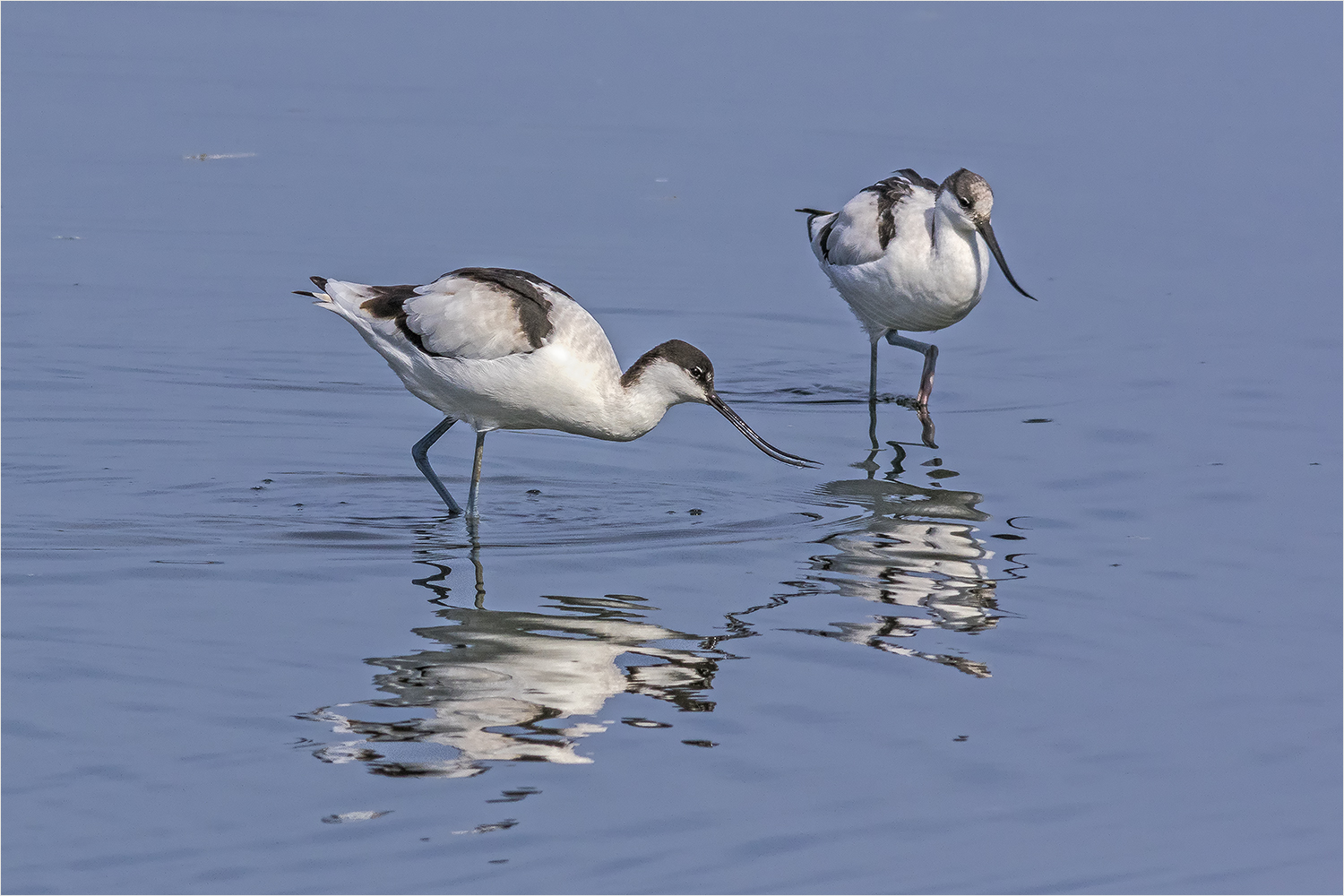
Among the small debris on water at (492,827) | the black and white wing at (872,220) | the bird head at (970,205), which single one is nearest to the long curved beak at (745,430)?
the bird head at (970,205)

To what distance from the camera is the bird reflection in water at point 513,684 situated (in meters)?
5.95

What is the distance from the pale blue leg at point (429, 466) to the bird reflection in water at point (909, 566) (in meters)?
1.82

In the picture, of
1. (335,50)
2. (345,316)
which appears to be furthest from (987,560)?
(335,50)

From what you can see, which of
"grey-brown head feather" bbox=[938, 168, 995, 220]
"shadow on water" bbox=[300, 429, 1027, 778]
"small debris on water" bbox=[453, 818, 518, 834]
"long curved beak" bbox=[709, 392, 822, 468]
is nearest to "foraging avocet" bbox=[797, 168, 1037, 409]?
"grey-brown head feather" bbox=[938, 168, 995, 220]

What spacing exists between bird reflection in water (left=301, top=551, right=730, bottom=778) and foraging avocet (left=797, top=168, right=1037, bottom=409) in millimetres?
4406

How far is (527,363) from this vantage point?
8438mm

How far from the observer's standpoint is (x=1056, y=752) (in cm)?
627

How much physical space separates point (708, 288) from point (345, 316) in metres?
4.60

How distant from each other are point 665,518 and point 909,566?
1271 millimetres

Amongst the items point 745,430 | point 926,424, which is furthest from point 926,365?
point 745,430

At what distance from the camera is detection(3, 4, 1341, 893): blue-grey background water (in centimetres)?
Answer: 561

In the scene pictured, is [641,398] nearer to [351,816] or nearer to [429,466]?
[429,466]

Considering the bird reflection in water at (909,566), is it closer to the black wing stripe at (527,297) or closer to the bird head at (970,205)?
the black wing stripe at (527,297)

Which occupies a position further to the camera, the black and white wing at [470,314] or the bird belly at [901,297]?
the bird belly at [901,297]
